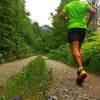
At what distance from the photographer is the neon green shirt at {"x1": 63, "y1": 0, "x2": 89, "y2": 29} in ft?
25.9

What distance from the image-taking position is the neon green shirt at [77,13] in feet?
25.9

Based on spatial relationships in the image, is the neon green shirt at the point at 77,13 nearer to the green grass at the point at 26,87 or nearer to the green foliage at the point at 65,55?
the green grass at the point at 26,87

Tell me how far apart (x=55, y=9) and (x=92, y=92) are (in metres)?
46.2

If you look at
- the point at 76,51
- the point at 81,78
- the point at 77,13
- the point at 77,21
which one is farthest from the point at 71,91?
the point at 77,13

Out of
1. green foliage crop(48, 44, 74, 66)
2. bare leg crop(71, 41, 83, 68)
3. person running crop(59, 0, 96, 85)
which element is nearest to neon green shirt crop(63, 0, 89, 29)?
person running crop(59, 0, 96, 85)

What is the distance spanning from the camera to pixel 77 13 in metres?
7.97

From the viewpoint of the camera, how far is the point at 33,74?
8289 mm

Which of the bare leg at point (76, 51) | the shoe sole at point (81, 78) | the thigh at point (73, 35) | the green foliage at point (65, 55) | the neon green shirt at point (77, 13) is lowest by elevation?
the green foliage at point (65, 55)

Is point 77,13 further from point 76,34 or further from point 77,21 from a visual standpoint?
point 76,34

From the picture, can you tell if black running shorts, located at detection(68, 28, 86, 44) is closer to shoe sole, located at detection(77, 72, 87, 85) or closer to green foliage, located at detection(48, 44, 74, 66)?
shoe sole, located at detection(77, 72, 87, 85)

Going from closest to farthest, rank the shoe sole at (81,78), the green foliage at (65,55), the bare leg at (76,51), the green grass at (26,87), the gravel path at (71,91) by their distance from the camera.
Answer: the green grass at (26,87)
the gravel path at (71,91)
the shoe sole at (81,78)
the bare leg at (76,51)
the green foliage at (65,55)

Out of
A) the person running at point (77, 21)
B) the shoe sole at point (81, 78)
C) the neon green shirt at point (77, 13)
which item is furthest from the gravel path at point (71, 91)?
the neon green shirt at point (77, 13)

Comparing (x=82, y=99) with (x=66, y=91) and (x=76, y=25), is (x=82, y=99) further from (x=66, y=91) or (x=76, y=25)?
(x=76, y=25)

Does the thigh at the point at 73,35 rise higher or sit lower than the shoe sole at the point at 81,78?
higher
